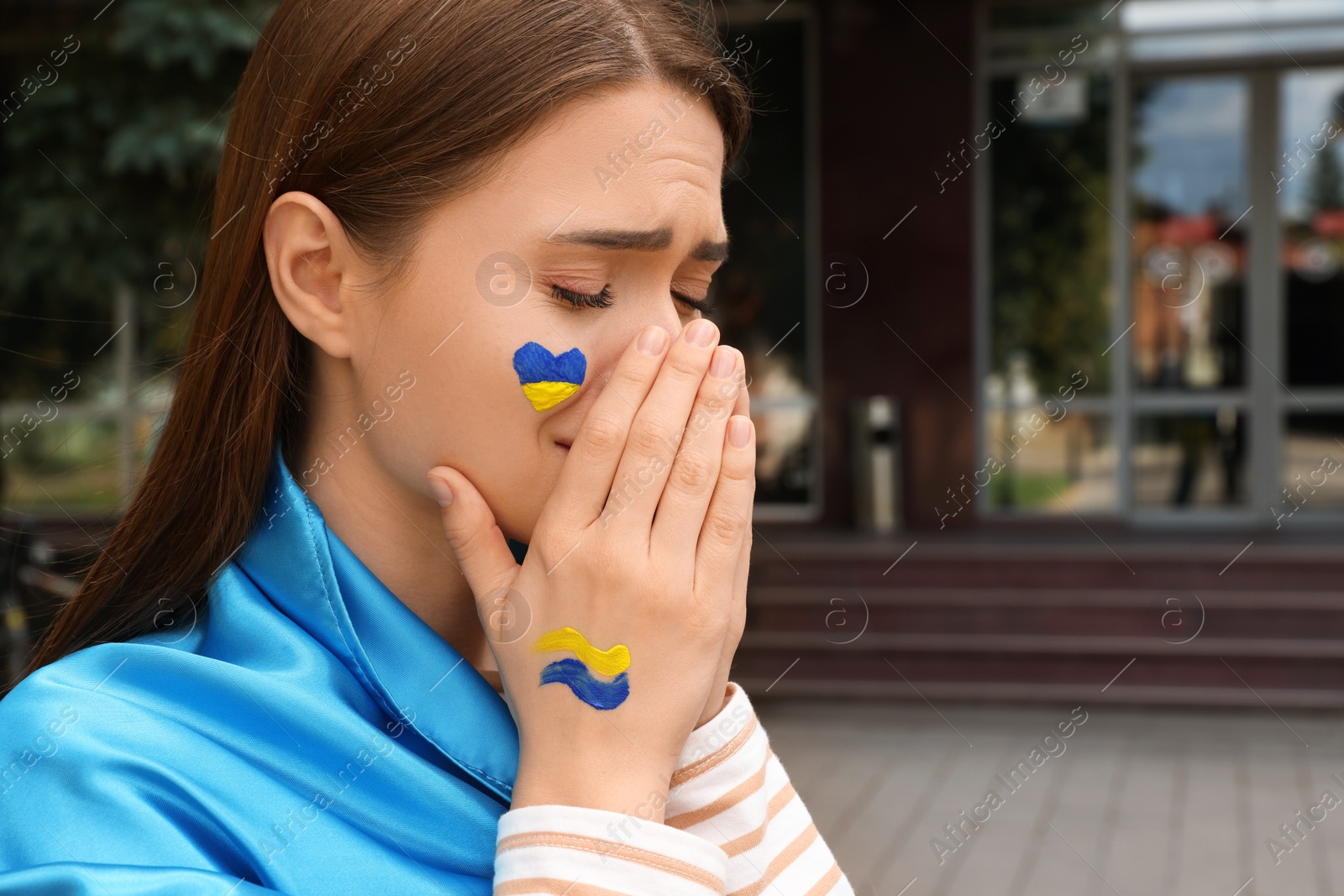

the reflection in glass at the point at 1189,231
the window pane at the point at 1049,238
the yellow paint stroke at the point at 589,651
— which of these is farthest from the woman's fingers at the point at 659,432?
the reflection in glass at the point at 1189,231

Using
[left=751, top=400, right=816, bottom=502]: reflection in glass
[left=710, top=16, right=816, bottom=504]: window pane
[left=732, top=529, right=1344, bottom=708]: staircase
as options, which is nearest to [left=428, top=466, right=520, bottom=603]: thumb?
[left=732, top=529, right=1344, bottom=708]: staircase

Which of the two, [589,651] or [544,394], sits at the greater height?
[544,394]

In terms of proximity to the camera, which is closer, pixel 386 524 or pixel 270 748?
pixel 270 748

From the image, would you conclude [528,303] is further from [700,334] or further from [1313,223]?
[1313,223]

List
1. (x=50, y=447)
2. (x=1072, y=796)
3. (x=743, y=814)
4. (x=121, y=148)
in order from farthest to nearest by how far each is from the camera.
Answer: (x=50, y=447) < (x=121, y=148) < (x=1072, y=796) < (x=743, y=814)

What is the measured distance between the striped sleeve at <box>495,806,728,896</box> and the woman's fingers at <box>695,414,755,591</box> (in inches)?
9.2

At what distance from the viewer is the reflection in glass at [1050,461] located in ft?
32.7

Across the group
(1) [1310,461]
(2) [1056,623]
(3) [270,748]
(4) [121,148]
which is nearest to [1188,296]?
(1) [1310,461]

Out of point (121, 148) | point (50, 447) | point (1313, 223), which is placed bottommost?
point (121, 148)

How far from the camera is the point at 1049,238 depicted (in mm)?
10000

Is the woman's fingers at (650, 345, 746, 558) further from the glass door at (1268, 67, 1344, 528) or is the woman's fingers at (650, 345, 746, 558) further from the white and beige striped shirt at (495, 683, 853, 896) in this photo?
the glass door at (1268, 67, 1344, 528)

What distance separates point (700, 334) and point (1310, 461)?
10.6m

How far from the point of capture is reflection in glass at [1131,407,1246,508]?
10117 mm

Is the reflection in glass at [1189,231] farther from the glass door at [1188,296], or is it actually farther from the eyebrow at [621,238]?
the eyebrow at [621,238]
